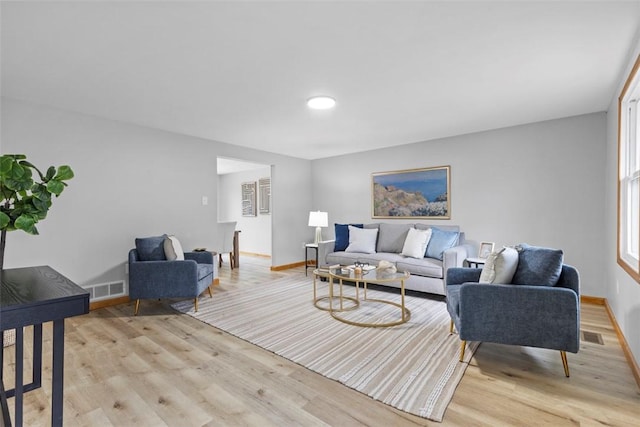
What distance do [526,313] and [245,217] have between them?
22.8ft

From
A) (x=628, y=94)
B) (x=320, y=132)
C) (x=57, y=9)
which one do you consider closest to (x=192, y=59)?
(x=57, y=9)

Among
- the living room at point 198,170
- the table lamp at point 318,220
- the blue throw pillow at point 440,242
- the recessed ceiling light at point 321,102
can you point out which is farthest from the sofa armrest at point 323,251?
the recessed ceiling light at point 321,102

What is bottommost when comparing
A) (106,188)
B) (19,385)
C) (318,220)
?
(19,385)

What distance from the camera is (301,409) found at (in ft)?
5.78

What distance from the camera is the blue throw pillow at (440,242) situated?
4.21 metres

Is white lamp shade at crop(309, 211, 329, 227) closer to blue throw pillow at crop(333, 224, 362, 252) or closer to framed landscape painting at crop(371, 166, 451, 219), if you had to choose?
blue throw pillow at crop(333, 224, 362, 252)

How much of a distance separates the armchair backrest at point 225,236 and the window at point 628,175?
5.22 meters

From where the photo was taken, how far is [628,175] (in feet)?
8.67

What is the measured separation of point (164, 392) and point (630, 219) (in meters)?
3.83

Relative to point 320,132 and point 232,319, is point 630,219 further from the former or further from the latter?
point 232,319

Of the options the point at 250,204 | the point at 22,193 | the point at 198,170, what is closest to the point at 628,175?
the point at 22,193

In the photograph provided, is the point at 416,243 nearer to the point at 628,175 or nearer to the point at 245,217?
the point at 628,175

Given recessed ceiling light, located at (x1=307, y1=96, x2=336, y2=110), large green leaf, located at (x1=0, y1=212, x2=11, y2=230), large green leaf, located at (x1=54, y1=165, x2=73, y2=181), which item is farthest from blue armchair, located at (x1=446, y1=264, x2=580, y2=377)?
large green leaf, located at (x1=0, y1=212, x2=11, y2=230)

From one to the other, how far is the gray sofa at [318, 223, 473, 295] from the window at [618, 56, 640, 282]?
4.99ft
